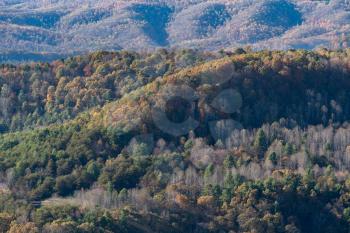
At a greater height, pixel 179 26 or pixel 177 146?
pixel 179 26

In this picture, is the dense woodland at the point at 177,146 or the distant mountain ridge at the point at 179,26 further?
the distant mountain ridge at the point at 179,26

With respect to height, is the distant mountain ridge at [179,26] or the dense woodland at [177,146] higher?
the distant mountain ridge at [179,26]

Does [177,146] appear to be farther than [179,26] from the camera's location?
No

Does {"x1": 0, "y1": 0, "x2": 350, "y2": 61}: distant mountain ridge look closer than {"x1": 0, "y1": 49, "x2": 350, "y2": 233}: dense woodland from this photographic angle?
No

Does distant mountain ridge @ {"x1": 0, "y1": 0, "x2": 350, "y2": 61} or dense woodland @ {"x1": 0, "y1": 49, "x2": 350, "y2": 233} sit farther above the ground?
distant mountain ridge @ {"x1": 0, "y1": 0, "x2": 350, "y2": 61}
